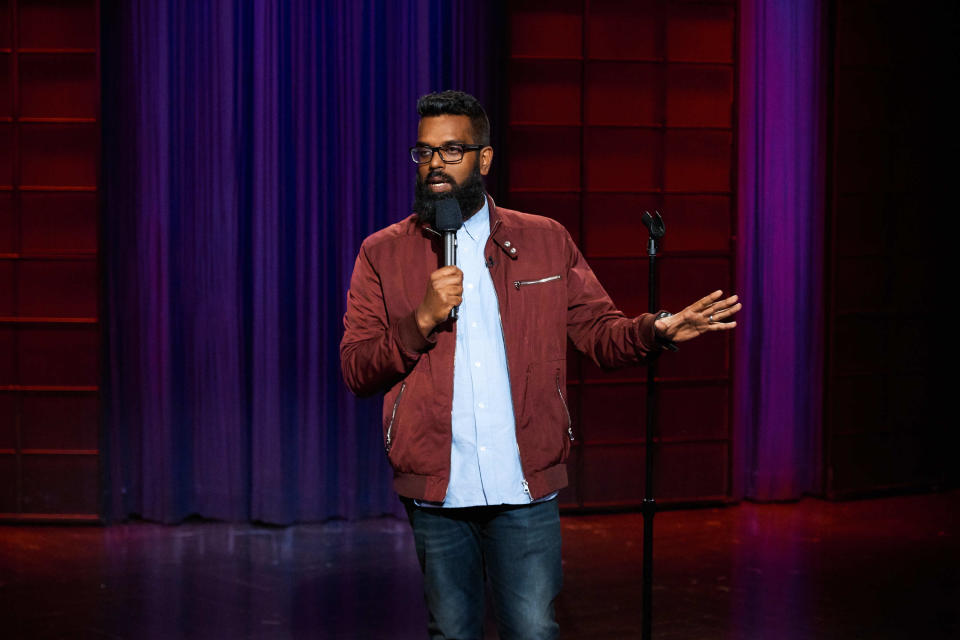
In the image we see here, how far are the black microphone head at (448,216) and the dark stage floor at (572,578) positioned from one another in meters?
2.05

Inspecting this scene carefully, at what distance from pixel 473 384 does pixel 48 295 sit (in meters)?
3.56

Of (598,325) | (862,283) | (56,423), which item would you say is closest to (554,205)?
(862,283)

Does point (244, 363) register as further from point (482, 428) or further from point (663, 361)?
point (482, 428)

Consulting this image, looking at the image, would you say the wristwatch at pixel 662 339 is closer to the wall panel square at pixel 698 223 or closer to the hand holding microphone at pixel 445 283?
the hand holding microphone at pixel 445 283

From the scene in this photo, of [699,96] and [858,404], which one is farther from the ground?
[699,96]

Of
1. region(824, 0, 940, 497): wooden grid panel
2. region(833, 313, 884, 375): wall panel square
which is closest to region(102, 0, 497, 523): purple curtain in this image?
region(824, 0, 940, 497): wooden grid panel

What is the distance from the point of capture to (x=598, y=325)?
8.36ft

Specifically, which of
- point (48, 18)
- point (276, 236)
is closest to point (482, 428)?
point (276, 236)

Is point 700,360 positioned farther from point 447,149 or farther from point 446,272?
point 446,272

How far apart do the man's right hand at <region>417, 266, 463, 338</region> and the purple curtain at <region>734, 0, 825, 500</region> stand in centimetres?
376

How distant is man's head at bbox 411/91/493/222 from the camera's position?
2.37 metres

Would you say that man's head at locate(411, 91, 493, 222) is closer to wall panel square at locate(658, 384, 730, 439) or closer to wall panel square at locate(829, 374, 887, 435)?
wall panel square at locate(658, 384, 730, 439)

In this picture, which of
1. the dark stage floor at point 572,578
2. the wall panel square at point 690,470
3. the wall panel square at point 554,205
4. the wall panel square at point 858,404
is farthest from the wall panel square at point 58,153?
Result: the wall panel square at point 858,404

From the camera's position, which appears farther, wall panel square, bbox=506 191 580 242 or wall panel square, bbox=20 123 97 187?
wall panel square, bbox=506 191 580 242
